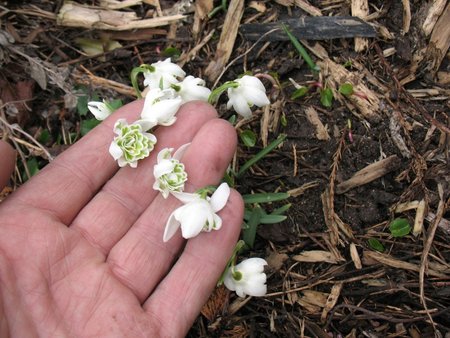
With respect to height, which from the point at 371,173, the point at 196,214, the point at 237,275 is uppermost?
the point at 196,214

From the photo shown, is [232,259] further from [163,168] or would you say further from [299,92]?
[299,92]

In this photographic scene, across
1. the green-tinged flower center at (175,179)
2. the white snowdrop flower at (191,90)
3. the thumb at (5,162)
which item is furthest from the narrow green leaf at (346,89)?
the thumb at (5,162)

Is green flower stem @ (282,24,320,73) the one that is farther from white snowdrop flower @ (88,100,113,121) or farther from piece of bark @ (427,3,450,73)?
white snowdrop flower @ (88,100,113,121)

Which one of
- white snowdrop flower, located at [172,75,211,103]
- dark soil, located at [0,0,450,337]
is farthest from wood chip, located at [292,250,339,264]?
white snowdrop flower, located at [172,75,211,103]

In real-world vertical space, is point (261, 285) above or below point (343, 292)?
above

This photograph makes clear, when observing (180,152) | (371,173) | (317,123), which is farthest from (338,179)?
(180,152)

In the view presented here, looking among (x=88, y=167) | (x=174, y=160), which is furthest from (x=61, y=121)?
(x=174, y=160)

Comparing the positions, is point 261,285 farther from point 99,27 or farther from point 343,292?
point 99,27
